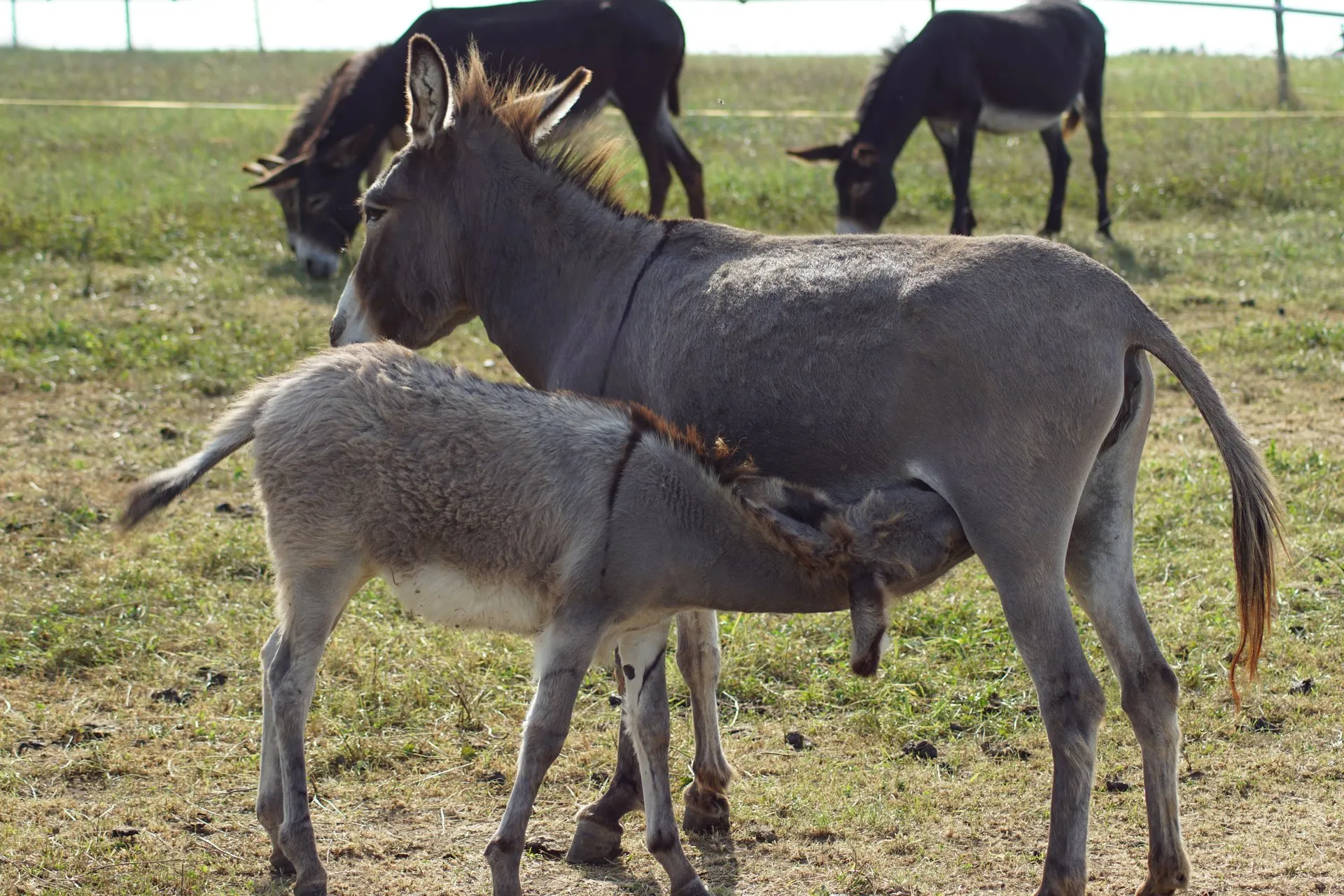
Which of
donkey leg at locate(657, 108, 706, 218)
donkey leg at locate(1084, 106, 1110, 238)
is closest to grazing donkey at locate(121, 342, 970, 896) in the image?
donkey leg at locate(657, 108, 706, 218)

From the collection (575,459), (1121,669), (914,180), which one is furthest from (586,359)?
(914,180)

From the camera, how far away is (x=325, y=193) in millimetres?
11133

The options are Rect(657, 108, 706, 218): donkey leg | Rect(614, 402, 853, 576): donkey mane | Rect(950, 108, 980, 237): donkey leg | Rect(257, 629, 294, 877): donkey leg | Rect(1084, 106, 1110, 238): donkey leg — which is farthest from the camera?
Rect(1084, 106, 1110, 238): donkey leg

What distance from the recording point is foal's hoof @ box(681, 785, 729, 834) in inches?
172

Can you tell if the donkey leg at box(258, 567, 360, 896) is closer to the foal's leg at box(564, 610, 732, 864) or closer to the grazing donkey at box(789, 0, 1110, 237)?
the foal's leg at box(564, 610, 732, 864)

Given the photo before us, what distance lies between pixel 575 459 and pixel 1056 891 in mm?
1769

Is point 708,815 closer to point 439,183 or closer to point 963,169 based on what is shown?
point 439,183

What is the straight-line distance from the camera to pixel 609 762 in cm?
476

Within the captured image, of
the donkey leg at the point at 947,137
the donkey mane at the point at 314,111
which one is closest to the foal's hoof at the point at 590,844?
the donkey mane at the point at 314,111

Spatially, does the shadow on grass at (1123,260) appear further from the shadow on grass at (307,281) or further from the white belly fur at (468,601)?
the white belly fur at (468,601)

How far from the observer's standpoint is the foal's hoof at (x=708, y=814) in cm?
438

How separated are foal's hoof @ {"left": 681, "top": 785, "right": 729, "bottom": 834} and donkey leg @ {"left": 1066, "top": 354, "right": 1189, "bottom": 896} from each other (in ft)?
4.24

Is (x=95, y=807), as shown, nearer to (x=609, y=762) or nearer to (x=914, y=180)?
(x=609, y=762)

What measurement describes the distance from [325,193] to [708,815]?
8086mm
